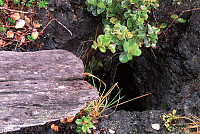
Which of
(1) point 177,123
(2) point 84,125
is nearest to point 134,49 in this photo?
(2) point 84,125

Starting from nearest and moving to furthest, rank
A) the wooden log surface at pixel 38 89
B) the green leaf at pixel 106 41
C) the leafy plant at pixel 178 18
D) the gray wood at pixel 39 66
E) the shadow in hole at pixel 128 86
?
the wooden log surface at pixel 38 89
the gray wood at pixel 39 66
the green leaf at pixel 106 41
the leafy plant at pixel 178 18
the shadow in hole at pixel 128 86

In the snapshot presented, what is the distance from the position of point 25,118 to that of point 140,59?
7.20 ft

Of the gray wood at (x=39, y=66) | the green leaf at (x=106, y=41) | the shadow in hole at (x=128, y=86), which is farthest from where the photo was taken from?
the shadow in hole at (x=128, y=86)

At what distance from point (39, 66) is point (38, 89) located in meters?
0.23

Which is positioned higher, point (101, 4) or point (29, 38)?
point (101, 4)

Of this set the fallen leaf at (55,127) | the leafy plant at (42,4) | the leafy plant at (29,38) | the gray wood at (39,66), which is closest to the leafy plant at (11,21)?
the leafy plant at (29,38)

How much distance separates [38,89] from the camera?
1338 mm

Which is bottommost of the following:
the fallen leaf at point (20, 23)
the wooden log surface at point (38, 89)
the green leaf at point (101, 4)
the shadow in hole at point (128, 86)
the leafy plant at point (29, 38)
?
the shadow in hole at point (128, 86)

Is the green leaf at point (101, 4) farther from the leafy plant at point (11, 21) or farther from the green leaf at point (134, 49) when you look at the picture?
the leafy plant at point (11, 21)

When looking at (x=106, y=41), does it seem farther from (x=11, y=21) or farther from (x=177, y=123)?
(x=177, y=123)

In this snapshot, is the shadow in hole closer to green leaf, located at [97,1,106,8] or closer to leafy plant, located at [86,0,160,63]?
leafy plant, located at [86,0,160,63]

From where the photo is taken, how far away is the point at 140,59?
3.00 metres

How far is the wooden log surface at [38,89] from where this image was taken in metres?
1.25

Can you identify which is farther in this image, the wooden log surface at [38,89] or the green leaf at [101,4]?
the green leaf at [101,4]
